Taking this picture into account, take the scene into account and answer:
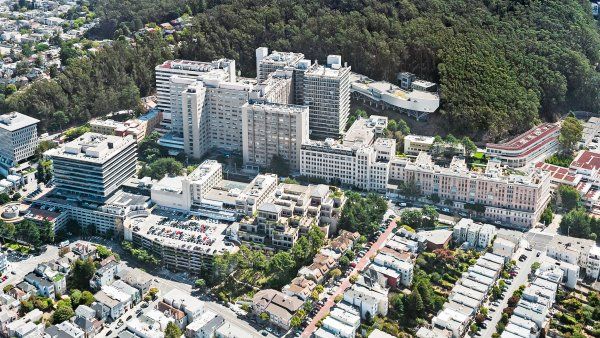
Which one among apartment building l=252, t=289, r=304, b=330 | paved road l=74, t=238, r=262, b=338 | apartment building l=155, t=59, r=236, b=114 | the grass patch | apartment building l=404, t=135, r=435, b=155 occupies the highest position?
apartment building l=155, t=59, r=236, b=114

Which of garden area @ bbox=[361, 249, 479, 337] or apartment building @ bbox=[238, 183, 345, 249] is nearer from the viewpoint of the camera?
garden area @ bbox=[361, 249, 479, 337]

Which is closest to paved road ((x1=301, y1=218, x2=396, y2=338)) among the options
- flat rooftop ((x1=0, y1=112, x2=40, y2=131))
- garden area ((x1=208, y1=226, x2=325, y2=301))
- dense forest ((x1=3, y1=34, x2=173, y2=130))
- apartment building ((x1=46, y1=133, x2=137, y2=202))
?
garden area ((x1=208, y1=226, x2=325, y2=301))

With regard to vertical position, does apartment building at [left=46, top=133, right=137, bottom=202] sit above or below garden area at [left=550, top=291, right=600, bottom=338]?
above

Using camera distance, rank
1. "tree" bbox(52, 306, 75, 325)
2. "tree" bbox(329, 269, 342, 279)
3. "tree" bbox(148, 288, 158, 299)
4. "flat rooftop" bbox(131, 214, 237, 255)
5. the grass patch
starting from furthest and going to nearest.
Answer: the grass patch
"flat rooftop" bbox(131, 214, 237, 255)
"tree" bbox(329, 269, 342, 279)
"tree" bbox(148, 288, 158, 299)
"tree" bbox(52, 306, 75, 325)

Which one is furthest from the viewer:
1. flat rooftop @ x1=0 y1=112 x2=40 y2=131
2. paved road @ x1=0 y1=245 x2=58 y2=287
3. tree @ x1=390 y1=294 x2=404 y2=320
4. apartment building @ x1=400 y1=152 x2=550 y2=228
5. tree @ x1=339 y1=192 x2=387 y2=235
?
flat rooftop @ x1=0 y1=112 x2=40 y2=131

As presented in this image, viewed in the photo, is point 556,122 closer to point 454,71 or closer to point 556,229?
point 454,71

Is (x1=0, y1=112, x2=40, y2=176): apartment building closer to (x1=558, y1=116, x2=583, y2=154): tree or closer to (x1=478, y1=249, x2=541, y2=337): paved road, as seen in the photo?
(x1=478, y1=249, x2=541, y2=337): paved road
